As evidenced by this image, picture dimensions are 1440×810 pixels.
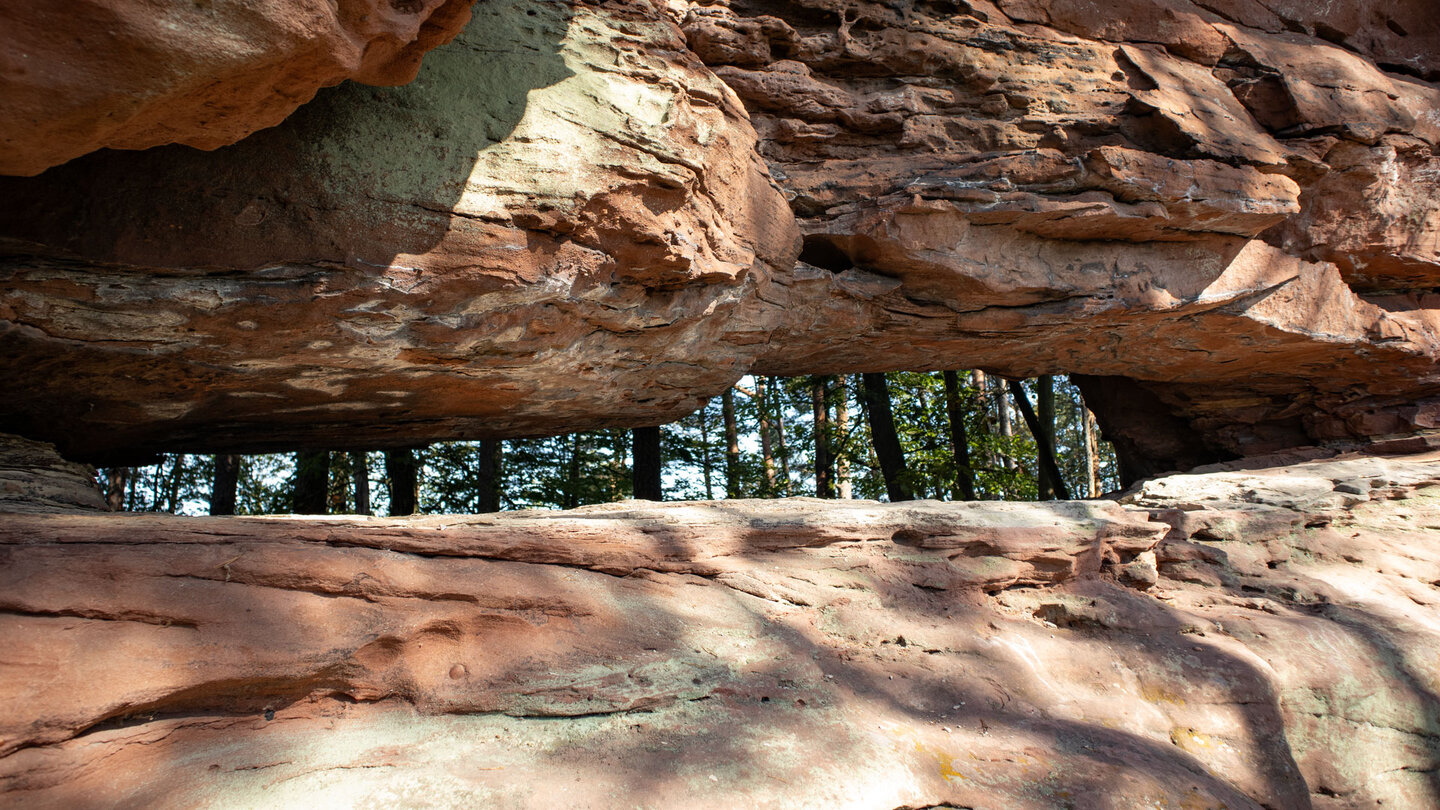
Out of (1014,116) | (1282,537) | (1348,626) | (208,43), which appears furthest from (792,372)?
(208,43)

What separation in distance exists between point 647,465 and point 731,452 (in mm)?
3098

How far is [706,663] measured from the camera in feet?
12.3

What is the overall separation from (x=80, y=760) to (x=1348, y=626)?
598 centimetres

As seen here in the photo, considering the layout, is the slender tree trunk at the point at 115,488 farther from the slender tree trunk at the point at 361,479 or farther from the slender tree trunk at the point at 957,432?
the slender tree trunk at the point at 957,432

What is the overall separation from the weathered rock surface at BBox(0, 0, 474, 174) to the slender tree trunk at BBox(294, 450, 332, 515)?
6.85m

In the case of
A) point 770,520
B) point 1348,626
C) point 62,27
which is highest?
point 62,27

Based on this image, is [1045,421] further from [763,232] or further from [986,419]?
[763,232]

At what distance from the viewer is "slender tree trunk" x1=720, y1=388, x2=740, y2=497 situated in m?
13.1

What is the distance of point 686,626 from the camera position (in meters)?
3.94

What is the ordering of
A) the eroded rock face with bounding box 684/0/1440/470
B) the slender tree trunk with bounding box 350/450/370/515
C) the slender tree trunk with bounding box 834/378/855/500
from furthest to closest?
the slender tree trunk with bounding box 834/378/855/500, the slender tree trunk with bounding box 350/450/370/515, the eroded rock face with bounding box 684/0/1440/470

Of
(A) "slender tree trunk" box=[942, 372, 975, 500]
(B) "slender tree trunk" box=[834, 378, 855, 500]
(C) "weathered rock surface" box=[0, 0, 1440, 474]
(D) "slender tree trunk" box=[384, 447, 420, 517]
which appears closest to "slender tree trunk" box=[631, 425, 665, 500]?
(D) "slender tree trunk" box=[384, 447, 420, 517]

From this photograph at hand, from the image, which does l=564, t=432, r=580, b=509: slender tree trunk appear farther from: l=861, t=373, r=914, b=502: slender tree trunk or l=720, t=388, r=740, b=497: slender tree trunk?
l=861, t=373, r=914, b=502: slender tree trunk

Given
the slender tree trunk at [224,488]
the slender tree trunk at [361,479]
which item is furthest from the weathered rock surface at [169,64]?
the slender tree trunk at [224,488]

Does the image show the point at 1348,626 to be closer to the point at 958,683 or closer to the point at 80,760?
the point at 958,683
